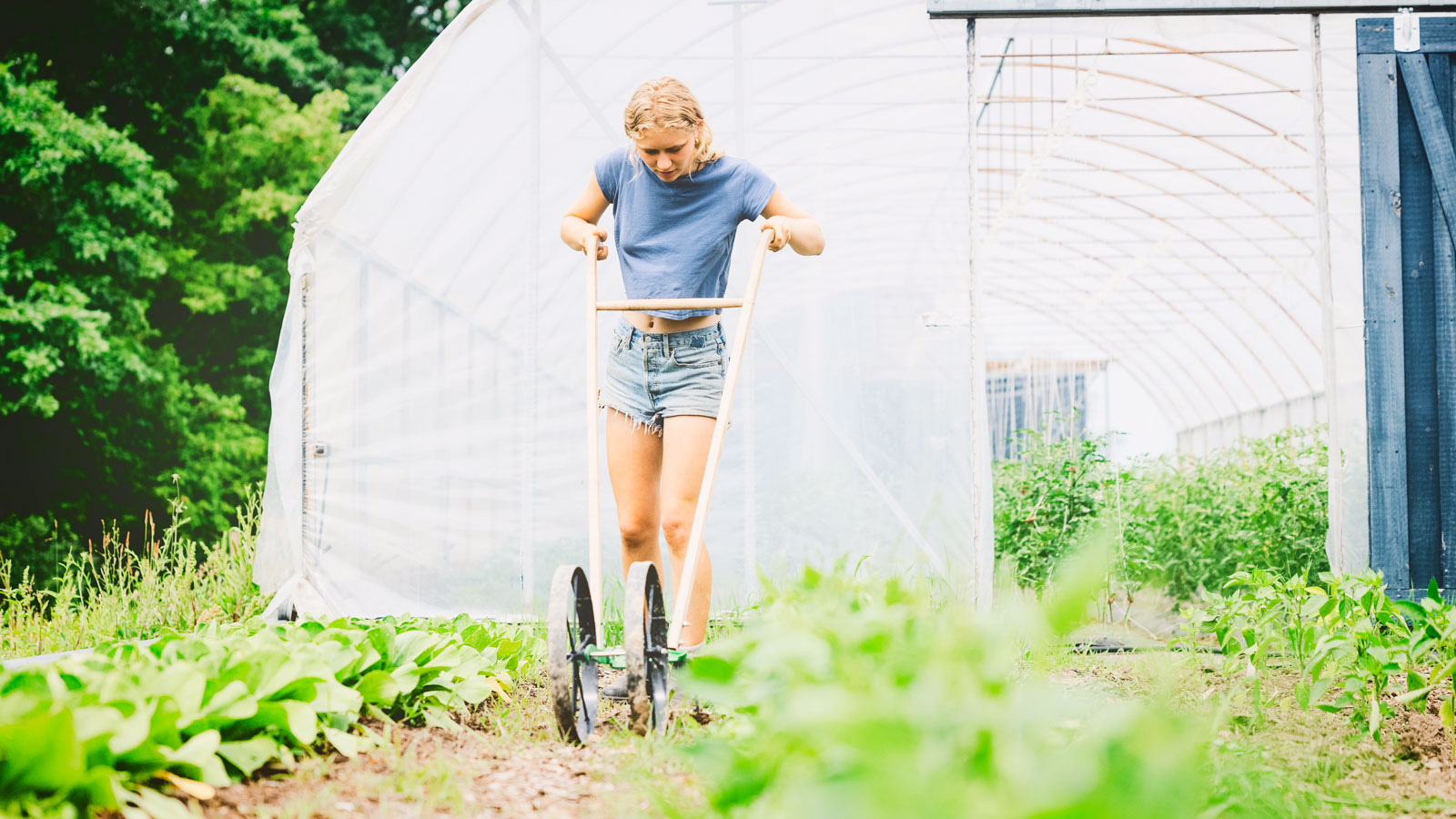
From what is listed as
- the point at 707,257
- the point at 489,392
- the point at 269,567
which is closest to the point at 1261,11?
the point at 707,257

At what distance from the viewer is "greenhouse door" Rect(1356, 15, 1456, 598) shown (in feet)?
11.9

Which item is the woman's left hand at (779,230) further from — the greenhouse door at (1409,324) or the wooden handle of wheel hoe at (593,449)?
the greenhouse door at (1409,324)

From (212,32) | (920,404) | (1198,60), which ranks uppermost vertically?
(212,32)

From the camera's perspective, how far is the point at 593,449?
2.43 m

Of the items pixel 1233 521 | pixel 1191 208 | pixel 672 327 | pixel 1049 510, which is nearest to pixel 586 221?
pixel 672 327

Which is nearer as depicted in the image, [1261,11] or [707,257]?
[707,257]

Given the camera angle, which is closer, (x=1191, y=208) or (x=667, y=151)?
(x=667, y=151)

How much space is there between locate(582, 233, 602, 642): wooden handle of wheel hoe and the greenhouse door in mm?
2722

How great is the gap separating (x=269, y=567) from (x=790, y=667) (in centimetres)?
395

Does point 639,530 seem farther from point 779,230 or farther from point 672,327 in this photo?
point 779,230

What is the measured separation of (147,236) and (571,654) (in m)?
10.7

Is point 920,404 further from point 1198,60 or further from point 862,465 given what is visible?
point 1198,60

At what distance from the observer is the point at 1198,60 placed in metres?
6.85

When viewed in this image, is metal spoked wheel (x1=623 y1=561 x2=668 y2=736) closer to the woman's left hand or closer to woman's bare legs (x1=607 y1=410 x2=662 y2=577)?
woman's bare legs (x1=607 y1=410 x2=662 y2=577)
